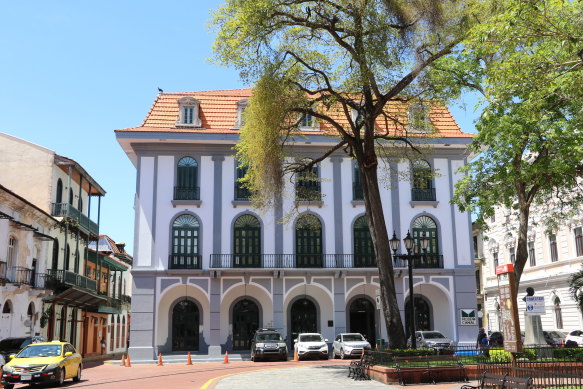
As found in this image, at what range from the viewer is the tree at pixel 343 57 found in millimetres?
19047

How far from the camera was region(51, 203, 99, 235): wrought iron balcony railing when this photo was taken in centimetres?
3590

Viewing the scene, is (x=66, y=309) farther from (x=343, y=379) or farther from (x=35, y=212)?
(x=343, y=379)

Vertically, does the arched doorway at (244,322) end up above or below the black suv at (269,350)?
above

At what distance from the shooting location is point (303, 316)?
111 ft

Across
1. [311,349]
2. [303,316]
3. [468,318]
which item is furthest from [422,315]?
[311,349]

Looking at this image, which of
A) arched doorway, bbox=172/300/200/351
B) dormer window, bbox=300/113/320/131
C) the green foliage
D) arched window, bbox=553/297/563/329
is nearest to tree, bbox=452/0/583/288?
the green foliage

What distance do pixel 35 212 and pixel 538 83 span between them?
26.8 m

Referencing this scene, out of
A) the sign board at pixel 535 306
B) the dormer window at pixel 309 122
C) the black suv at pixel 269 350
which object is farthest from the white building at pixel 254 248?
the sign board at pixel 535 306

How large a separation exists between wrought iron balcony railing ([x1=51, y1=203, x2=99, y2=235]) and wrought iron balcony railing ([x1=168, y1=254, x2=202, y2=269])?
832 centimetres

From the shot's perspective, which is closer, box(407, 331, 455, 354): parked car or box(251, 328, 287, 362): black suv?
box(407, 331, 455, 354): parked car

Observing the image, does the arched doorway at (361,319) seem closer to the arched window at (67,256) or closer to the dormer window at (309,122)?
the dormer window at (309,122)

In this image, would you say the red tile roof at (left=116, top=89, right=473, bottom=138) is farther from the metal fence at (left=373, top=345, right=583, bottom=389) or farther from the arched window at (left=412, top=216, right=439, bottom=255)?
the metal fence at (left=373, top=345, right=583, bottom=389)

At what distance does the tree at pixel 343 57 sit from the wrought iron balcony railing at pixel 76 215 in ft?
60.9

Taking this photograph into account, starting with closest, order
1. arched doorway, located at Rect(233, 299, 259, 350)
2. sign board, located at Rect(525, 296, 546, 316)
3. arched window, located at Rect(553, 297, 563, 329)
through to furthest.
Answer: sign board, located at Rect(525, 296, 546, 316) < arched doorway, located at Rect(233, 299, 259, 350) < arched window, located at Rect(553, 297, 563, 329)
